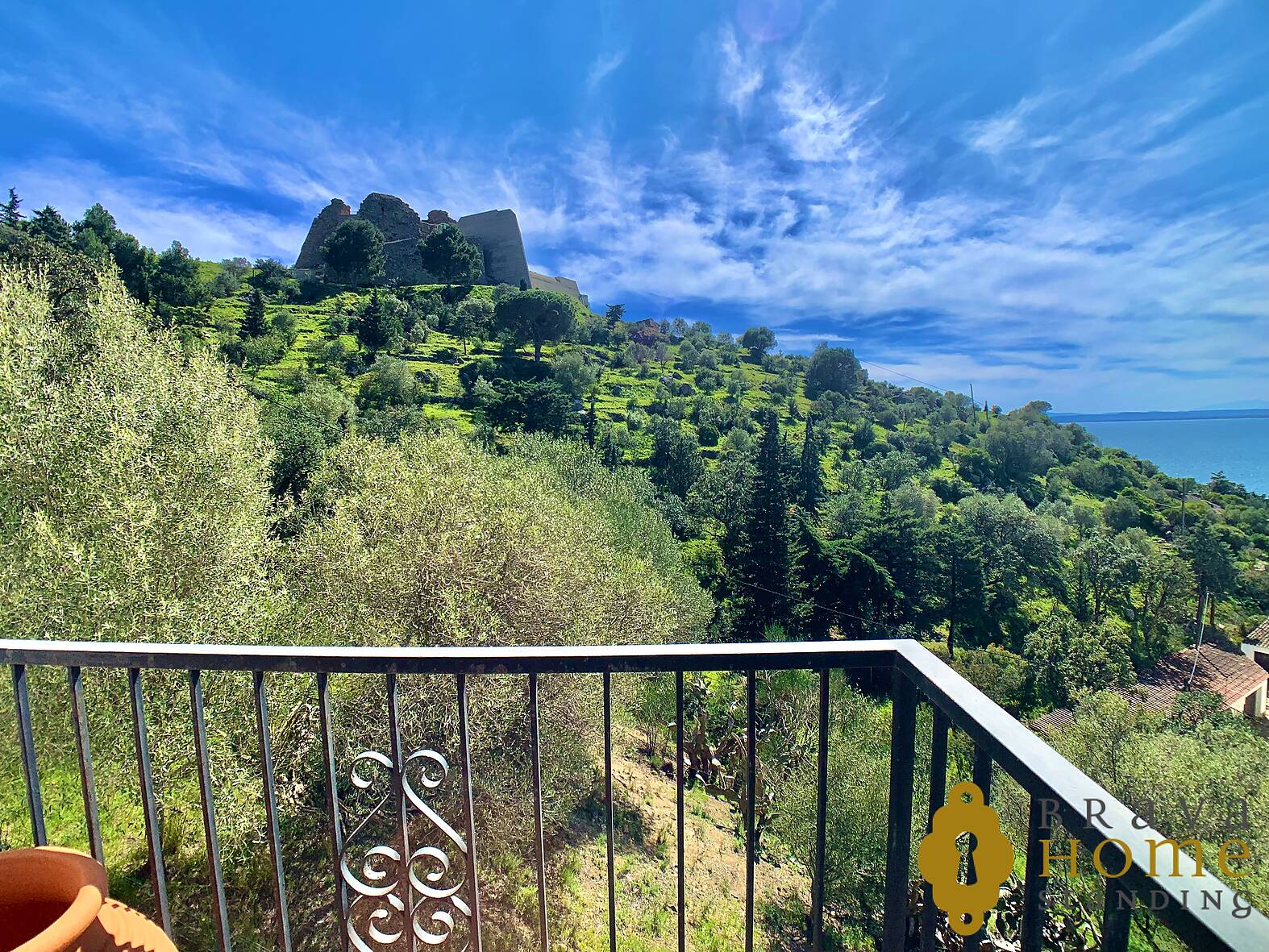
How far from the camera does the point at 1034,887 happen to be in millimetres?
865

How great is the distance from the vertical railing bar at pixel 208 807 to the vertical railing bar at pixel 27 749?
34 centimetres

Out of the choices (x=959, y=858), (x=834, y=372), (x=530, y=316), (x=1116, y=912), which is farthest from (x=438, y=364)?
(x=834, y=372)

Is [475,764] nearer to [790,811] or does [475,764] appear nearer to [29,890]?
[790,811]

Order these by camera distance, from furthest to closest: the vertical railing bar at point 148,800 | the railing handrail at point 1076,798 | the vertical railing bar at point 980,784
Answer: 1. the vertical railing bar at point 148,800
2. the vertical railing bar at point 980,784
3. the railing handrail at point 1076,798

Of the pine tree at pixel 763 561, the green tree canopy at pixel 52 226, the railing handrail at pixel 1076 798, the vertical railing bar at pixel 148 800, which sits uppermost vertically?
the green tree canopy at pixel 52 226

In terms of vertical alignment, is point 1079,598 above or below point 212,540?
below

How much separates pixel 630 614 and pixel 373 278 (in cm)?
4242

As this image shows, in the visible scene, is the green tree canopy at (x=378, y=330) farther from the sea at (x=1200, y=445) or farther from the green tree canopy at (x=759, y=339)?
the sea at (x=1200, y=445)

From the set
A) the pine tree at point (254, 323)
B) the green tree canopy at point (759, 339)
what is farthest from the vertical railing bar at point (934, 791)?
the green tree canopy at point (759, 339)

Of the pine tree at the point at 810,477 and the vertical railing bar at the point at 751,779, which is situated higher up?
the vertical railing bar at the point at 751,779

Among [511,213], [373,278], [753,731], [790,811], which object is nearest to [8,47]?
[753,731]

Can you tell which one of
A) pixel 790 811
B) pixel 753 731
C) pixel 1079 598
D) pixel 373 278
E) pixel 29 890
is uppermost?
pixel 373 278

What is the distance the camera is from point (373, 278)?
45688 millimetres

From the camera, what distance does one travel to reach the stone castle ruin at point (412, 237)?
50531 mm
